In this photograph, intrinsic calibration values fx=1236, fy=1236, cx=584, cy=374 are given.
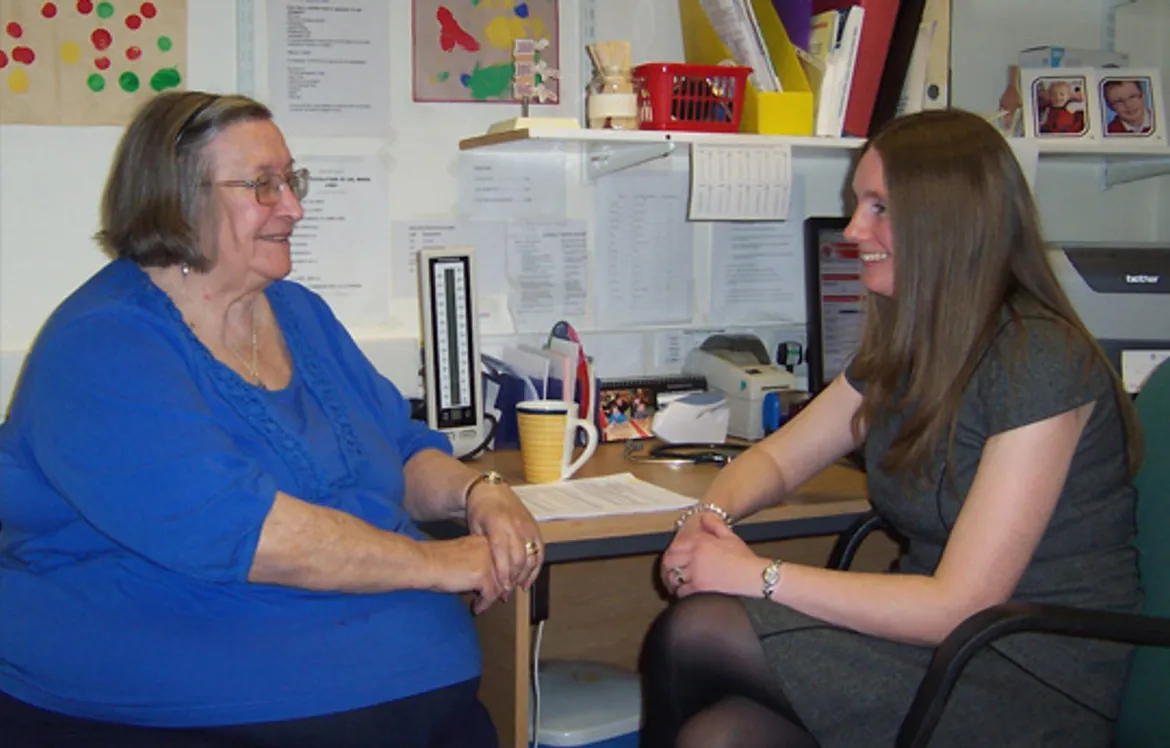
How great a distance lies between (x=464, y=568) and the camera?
167 centimetres

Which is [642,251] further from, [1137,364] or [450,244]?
[1137,364]

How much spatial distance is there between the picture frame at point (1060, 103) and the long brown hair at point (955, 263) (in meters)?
1.05

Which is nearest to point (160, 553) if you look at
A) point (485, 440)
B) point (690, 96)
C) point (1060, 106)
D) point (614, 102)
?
point (485, 440)

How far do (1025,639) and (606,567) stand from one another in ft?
3.67

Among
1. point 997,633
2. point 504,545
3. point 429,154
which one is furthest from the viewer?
point 429,154

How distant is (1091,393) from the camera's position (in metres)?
1.58

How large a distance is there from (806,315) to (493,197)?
73 cm

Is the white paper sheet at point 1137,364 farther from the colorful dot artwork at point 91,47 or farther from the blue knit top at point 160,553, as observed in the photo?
the colorful dot artwork at point 91,47

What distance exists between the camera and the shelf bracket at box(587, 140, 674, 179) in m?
2.30

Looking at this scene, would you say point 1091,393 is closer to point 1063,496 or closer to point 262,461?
point 1063,496

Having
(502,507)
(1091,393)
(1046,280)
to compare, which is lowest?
(502,507)

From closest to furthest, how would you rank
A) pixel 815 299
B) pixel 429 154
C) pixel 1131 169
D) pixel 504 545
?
pixel 504 545 → pixel 429 154 → pixel 815 299 → pixel 1131 169

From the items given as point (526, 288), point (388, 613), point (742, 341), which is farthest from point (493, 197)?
point (388, 613)

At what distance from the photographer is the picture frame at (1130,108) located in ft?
8.75
